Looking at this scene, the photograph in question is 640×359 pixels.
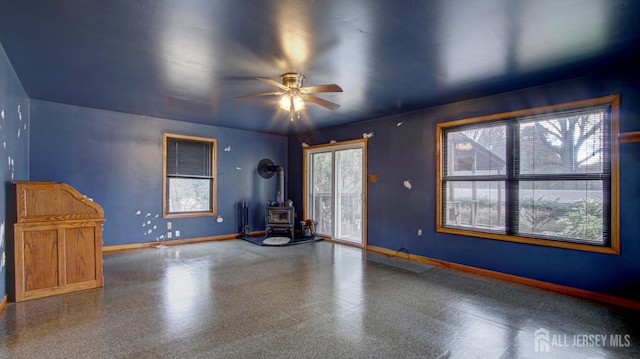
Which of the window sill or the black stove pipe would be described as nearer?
the window sill

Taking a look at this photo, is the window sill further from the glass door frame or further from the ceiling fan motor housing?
the ceiling fan motor housing

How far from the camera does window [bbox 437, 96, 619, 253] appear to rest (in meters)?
3.37

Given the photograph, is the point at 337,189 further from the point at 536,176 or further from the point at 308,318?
the point at 308,318

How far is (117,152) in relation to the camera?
5.49m

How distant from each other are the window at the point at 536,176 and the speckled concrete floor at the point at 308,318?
749 millimetres

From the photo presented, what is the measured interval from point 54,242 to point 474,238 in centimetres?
529

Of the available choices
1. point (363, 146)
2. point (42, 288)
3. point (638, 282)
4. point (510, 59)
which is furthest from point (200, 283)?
point (638, 282)

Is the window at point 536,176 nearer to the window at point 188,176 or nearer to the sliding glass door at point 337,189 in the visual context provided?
the sliding glass door at point 337,189

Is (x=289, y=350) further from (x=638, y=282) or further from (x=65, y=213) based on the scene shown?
(x=638, y=282)

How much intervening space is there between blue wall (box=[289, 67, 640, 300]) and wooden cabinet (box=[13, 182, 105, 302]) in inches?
172

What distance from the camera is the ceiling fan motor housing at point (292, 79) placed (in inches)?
134

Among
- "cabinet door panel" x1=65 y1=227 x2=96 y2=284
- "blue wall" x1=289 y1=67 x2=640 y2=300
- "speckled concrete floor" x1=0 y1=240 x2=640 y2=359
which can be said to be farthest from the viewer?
"cabinet door panel" x1=65 y1=227 x2=96 y2=284

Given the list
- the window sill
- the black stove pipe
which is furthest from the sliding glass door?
the window sill

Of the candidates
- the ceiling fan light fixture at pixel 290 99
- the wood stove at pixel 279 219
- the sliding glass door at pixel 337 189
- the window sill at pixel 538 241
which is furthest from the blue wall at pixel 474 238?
the ceiling fan light fixture at pixel 290 99
